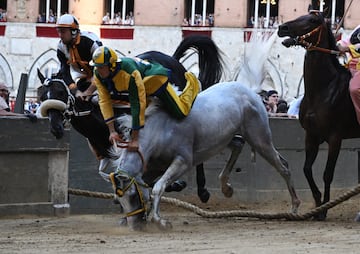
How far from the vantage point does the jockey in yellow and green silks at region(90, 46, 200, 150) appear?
9227mm

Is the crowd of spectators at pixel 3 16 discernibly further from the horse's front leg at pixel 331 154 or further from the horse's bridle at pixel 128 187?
the horse's bridle at pixel 128 187

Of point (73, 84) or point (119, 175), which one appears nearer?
point (119, 175)

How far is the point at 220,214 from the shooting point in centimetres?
1098

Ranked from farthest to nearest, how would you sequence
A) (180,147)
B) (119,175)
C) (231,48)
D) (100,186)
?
(231,48), (100,186), (180,147), (119,175)

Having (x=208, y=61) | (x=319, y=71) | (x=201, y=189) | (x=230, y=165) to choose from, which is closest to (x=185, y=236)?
(x=230, y=165)

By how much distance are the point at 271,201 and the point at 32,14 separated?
24.1 m

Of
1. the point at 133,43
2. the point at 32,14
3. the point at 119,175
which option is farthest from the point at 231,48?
the point at 119,175

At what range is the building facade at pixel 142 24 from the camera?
115 ft

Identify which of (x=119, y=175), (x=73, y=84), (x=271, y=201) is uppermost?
(x=73, y=84)

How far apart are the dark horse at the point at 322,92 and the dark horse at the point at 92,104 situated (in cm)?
157

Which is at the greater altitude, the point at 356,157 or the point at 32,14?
the point at 32,14

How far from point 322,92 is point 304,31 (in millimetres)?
796

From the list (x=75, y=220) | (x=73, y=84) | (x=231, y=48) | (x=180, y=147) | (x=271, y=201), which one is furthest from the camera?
(x=231, y=48)

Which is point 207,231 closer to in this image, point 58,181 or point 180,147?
point 180,147
